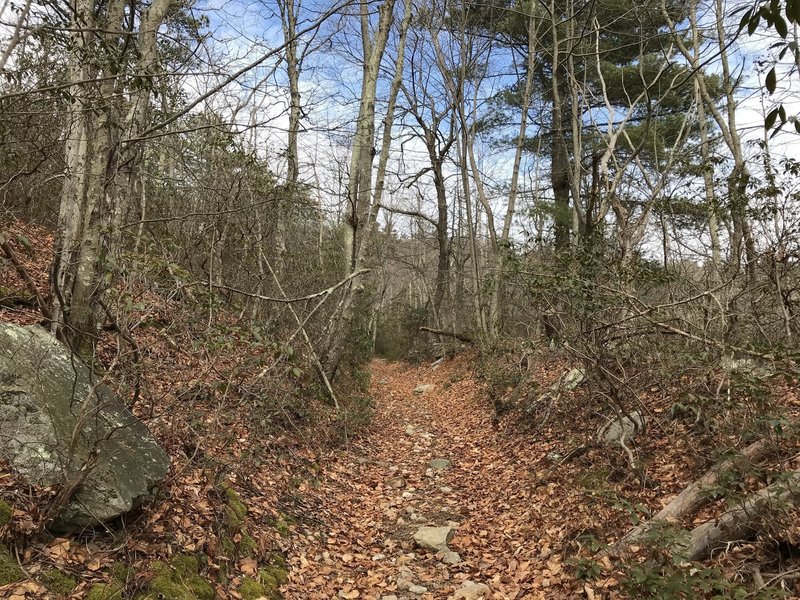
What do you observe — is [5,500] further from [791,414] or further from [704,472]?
[791,414]

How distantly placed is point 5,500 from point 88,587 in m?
0.79

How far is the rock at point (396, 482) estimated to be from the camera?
6.56 meters

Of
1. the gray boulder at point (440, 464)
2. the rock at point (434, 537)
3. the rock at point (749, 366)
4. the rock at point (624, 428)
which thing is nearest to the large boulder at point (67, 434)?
the rock at point (434, 537)

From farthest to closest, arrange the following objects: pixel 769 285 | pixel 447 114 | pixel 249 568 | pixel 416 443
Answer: pixel 447 114 < pixel 416 443 < pixel 769 285 < pixel 249 568

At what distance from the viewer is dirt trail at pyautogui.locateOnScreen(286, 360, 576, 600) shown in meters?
4.27

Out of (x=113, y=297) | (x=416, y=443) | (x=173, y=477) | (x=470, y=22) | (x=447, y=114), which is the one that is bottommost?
(x=416, y=443)

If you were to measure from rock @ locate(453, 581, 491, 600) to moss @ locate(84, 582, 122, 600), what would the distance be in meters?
2.50

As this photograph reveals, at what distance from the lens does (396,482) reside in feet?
22.0

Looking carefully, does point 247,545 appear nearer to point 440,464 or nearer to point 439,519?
point 439,519

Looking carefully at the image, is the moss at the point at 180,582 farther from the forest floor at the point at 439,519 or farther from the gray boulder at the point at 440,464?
the gray boulder at the point at 440,464

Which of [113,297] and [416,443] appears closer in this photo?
[113,297]

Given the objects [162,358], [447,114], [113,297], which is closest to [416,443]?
[162,358]

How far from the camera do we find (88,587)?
119 inches

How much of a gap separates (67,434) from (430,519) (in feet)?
12.1
